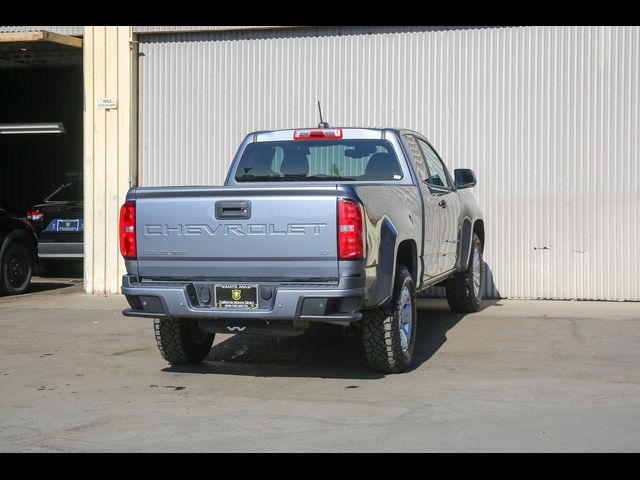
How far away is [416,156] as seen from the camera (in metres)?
9.27

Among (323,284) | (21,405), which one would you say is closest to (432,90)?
(323,284)

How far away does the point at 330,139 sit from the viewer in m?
9.06

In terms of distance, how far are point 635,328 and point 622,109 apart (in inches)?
142

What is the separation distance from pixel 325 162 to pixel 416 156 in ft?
2.96

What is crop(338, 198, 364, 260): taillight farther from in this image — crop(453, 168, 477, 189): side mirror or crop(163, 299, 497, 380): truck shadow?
crop(453, 168, 477, 189): side mirror

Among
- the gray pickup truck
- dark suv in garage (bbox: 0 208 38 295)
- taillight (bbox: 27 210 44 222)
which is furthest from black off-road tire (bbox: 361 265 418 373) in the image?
taillight (bbox: 27 210 44 222)

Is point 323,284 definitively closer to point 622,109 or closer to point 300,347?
point 300,347

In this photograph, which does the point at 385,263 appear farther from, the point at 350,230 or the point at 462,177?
the point at 462,177

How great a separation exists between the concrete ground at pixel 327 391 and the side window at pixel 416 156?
5.18 ft

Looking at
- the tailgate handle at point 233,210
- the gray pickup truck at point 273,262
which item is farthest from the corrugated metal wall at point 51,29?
the tailgate handle at point 233,210

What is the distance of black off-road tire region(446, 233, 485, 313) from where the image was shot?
11.1 metres

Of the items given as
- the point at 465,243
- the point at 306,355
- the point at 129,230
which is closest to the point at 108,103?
the point at 465,243

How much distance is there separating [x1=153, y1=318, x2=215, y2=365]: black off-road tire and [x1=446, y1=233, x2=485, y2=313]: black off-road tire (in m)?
3.89

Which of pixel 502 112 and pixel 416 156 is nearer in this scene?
pixel 416 156
